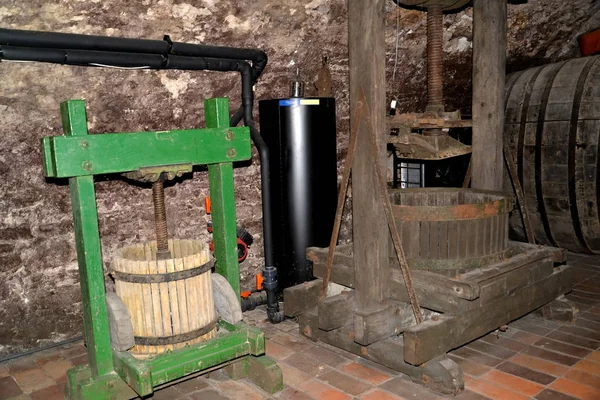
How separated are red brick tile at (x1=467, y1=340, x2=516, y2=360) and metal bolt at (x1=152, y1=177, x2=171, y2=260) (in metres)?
2.24

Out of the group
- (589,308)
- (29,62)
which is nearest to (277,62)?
(29,62)

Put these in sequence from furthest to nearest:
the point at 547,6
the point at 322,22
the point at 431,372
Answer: the point at 547,6, the point at 322,22, the point at 431,372

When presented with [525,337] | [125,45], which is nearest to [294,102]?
[125,45]

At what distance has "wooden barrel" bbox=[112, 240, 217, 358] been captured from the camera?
9.71 ft

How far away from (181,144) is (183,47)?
1334 mm

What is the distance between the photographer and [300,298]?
391cm

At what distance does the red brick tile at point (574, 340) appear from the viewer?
147 inches

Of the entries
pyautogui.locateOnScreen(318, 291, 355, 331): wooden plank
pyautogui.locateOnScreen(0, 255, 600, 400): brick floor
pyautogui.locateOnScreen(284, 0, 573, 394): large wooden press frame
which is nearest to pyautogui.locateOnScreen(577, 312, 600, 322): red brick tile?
pyautogui.locateOnScreen(0, 255, 600, 400): brick floor

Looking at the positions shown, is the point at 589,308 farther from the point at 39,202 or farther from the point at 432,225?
the point at 39,202

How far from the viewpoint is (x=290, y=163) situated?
4.48m

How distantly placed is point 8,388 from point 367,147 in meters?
2.77

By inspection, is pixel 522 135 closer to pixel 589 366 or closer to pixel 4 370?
pixel 589 366

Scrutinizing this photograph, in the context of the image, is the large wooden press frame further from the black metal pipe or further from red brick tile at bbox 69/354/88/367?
red brick tile at bbox 69/354/88/367

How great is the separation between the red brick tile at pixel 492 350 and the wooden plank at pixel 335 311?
918 millimetres
